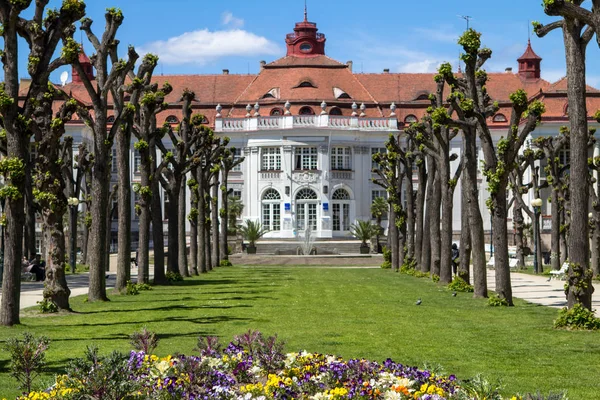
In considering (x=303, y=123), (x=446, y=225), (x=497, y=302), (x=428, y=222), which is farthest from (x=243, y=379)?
(x=303, y=123)

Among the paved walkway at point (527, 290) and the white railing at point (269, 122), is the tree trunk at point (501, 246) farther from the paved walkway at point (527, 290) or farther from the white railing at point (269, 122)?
the white railing at point (269, 122)

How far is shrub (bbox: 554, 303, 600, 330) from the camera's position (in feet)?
60.3

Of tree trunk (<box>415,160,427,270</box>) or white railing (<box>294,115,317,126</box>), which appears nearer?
tree trunk (<box>415,160,427,270</box>)

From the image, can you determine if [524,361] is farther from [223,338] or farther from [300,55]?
[300,55]

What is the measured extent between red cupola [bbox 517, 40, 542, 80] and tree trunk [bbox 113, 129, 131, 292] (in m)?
67.4

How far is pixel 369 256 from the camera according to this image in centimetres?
7038

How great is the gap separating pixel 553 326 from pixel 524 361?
4.93 meters

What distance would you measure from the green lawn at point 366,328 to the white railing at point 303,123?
55084 millimetres

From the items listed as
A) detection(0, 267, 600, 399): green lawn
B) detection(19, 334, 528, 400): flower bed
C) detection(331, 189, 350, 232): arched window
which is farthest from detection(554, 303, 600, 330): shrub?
detection(331, 189, 350, 232): arched window

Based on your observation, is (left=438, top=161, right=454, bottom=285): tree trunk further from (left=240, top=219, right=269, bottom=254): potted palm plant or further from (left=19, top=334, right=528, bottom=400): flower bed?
(left=240, top=219, right=269, bottom=254): potted palm plant

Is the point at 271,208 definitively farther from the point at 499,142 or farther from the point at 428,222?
the point at 499,142

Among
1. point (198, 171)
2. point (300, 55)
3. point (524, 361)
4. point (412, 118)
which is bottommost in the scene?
point (524, 361)

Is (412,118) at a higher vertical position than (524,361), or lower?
higher

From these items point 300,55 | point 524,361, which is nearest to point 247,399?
point 524,361
